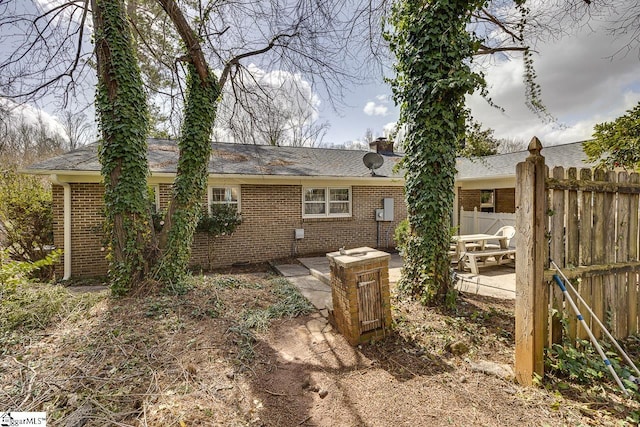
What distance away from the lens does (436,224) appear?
4348 mm

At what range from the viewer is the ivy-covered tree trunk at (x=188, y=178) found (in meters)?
5.21

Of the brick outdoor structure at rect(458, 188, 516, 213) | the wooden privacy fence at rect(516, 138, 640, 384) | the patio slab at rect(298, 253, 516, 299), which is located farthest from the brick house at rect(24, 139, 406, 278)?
the wooden privacy fence at rect(516, 138, 640, 384)

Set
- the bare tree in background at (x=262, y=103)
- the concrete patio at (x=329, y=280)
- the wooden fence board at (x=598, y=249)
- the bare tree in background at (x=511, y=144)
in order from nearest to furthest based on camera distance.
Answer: the wooden fence board at (x=598, y=249) < the concrete patio at (x=329, y=280) < the bare tree in background at (x=262, y=103) < the bare tree in background at (x=511, y=144)

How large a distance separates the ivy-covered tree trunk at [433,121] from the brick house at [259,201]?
4994 millimetres

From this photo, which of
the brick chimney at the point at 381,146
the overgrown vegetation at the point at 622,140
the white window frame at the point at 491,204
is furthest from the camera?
the white window frame at the point at 491,204

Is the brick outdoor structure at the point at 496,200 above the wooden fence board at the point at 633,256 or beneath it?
above

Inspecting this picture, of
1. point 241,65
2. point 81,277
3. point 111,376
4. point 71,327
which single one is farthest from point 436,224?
point 81,277

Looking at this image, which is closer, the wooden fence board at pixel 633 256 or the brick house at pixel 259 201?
the wooden fence board at pixel 633 256

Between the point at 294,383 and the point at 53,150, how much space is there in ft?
83.4

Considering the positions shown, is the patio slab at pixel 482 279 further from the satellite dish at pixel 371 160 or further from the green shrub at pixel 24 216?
the green shrub at pixel 24 216

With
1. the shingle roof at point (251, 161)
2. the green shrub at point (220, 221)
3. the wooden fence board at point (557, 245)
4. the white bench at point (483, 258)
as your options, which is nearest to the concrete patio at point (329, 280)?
the white bench at point (483, 258)

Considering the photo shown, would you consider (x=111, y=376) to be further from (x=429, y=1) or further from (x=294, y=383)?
(x=429, y=1)

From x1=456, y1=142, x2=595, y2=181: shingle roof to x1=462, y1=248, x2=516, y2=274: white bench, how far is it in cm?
326

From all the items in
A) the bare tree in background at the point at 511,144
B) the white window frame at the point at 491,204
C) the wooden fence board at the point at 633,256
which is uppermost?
the bare tree in background at the point at 511,144
